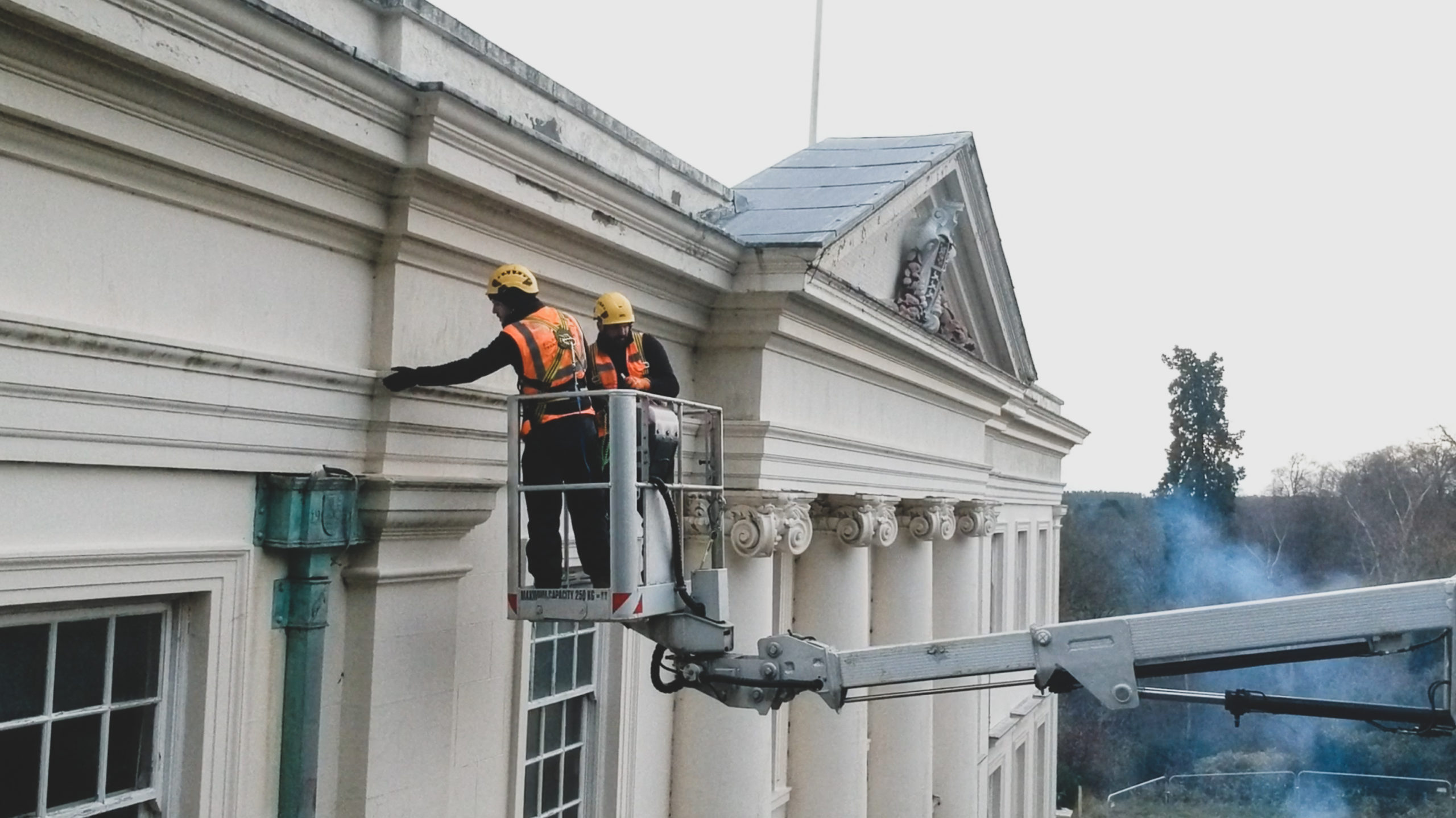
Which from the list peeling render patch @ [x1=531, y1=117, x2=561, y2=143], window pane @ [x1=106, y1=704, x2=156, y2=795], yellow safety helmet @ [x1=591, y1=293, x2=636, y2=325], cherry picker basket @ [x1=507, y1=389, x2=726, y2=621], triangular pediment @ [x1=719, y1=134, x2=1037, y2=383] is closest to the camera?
window pane @ [x1=106, y1=704, x2=156, y2=795]

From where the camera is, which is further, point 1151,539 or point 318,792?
point 1151,539

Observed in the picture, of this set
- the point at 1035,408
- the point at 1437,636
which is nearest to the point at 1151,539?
the point at 1035,408

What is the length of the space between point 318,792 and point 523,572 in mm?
1369

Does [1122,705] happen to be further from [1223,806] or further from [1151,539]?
[1151,539]

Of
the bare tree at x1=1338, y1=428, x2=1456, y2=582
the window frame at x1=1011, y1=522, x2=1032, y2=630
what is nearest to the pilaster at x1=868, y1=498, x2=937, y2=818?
the window frame at x1=1011, y1=522, x2=1032, y2=630

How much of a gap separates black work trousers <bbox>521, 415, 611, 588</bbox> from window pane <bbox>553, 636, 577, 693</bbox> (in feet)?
7.75

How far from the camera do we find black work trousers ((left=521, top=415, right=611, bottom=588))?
588 centimetres

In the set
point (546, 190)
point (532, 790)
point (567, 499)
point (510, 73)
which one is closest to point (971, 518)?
point (532, 790)

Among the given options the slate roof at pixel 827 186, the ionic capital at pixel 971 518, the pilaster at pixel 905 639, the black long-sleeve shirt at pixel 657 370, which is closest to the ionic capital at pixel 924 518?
the pilaster at pixel 905 639

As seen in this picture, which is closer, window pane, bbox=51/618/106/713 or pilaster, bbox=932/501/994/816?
window pane, bbox=51/618/106/713

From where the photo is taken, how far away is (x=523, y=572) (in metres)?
6.27

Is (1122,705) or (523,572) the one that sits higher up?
(523,572)

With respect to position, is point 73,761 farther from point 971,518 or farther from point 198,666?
point 971,518

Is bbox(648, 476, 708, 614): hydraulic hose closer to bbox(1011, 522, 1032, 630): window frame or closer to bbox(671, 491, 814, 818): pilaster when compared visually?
bbox(671, 491, 814, 818): pilaster
